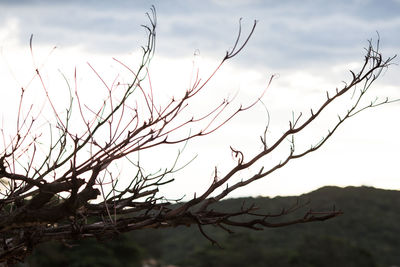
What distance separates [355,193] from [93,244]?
138 feet

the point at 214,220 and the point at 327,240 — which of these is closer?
the point at 214,220

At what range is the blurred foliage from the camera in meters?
37.5

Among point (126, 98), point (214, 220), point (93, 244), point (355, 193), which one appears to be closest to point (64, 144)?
point (126, 98)

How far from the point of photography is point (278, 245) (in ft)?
206

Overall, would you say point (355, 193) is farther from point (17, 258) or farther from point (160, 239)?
point (17, 258)

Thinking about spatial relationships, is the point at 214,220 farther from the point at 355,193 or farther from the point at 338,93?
the point at 355,193

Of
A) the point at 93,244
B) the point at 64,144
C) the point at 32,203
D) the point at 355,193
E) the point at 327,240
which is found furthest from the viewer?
the point at 355,193

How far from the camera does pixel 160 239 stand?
57.2 meters

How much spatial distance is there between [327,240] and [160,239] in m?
14.5

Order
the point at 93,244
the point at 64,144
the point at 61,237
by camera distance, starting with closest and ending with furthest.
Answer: the point at 61,237, the point at 64,144, the point at 93,244

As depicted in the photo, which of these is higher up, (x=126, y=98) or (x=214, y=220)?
(x=126, y=98)

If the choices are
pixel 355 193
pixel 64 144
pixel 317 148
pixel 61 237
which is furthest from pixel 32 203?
pixel 355 193

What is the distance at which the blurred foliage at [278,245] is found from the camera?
37.5 m

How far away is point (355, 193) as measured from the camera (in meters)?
72.8
